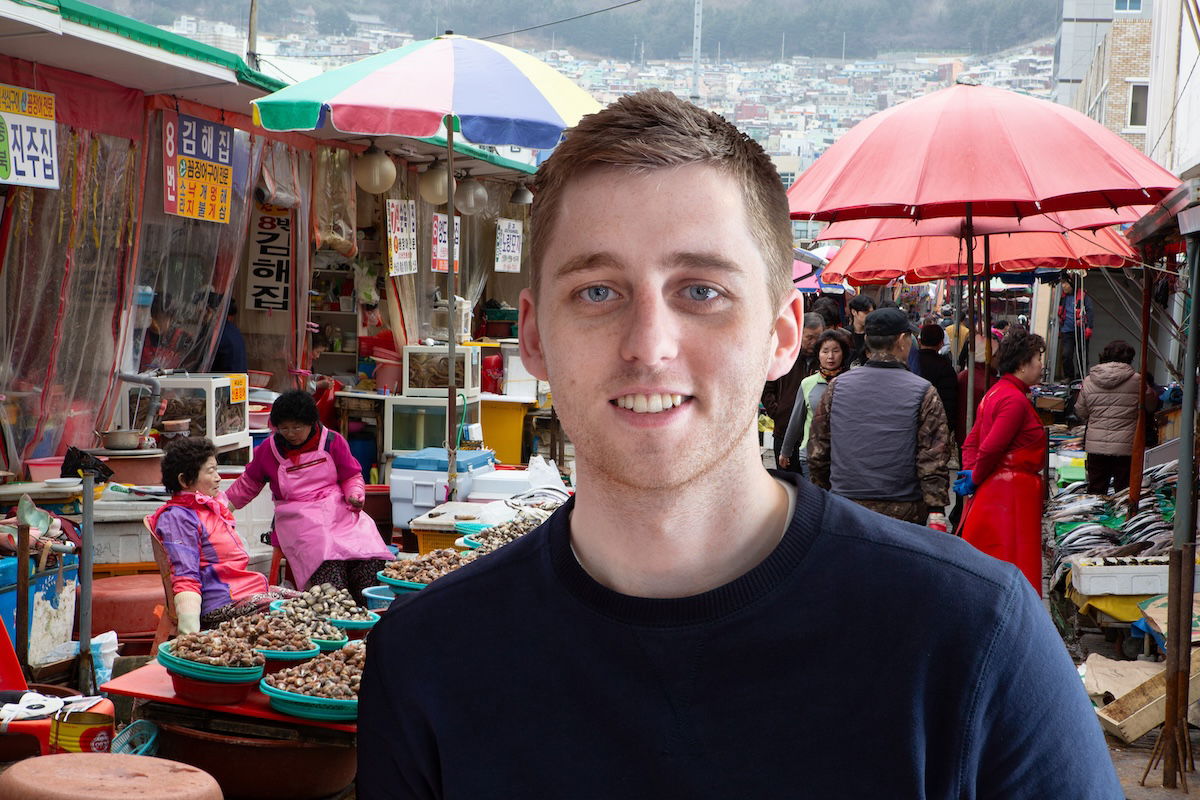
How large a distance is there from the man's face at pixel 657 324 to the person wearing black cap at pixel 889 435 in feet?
17.5

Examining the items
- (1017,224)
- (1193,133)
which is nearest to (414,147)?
(1017,224)

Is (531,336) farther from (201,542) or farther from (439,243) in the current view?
(439,243)

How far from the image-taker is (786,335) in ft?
5.07

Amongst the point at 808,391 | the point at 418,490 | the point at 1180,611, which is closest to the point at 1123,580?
the point at 1180,611

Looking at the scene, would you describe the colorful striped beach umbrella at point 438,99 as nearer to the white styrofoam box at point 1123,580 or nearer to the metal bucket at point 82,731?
the metal bucket at point 82,731

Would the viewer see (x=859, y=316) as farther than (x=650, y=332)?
Yes

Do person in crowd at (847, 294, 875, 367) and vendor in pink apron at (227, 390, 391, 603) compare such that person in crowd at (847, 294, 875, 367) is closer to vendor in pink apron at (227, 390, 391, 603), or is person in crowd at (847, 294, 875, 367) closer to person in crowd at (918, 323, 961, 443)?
person in crowd at (918, 323, 961, 443)

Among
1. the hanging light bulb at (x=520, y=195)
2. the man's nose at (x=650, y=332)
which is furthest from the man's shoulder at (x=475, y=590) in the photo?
the hanging light bulb at (x=520, y=195)

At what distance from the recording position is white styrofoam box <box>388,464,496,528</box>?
7.34 metres

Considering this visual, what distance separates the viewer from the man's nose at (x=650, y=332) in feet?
4.42

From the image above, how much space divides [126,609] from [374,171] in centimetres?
527

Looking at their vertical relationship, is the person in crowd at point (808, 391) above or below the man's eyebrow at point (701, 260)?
below

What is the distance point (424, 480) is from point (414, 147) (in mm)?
4839

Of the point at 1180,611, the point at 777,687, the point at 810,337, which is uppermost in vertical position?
the point at 810,337
